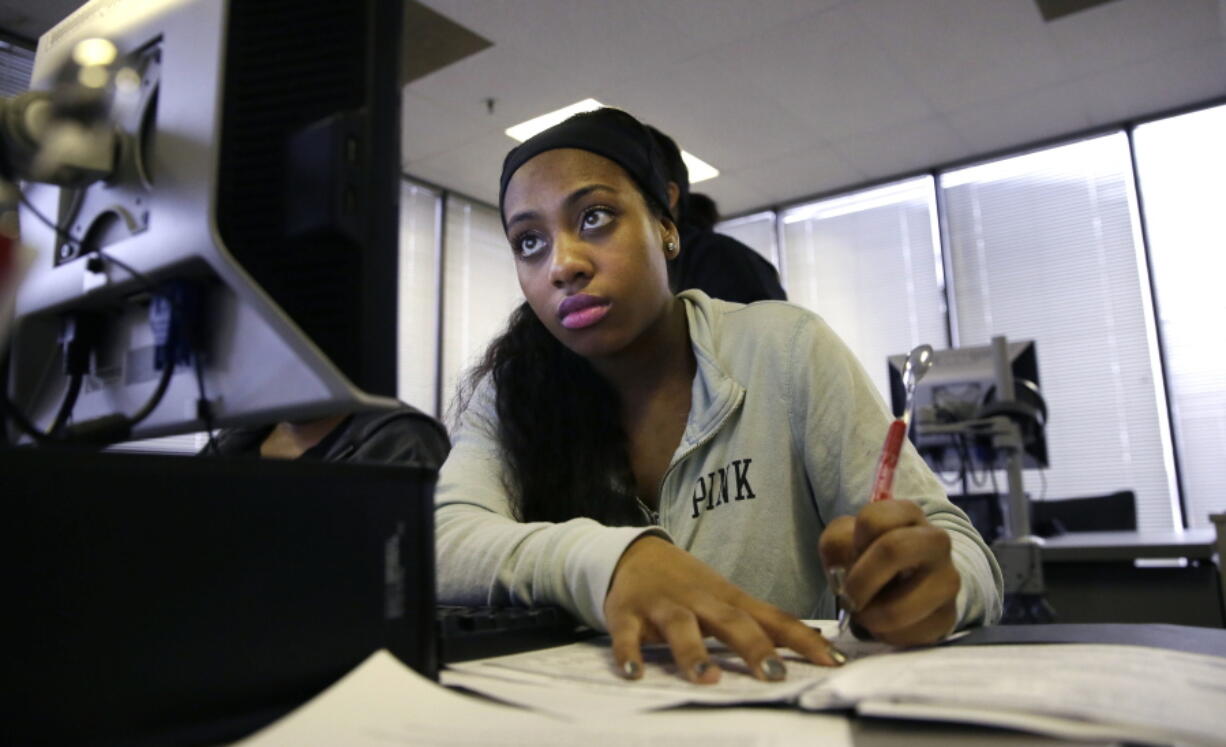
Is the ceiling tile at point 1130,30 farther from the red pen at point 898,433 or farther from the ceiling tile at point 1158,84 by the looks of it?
the red pen at point 898,433

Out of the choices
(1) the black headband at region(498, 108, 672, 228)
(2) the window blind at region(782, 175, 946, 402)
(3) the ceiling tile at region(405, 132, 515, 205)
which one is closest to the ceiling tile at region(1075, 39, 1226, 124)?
(2) the window blind at region(782, 175, 946, 402)

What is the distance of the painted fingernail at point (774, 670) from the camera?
1.60ft

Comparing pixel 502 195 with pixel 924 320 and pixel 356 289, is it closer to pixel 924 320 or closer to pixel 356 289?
pixel 356 289

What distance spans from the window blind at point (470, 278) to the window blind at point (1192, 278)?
3.23 m

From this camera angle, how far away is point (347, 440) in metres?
1.14

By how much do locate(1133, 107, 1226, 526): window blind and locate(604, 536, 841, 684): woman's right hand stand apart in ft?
13.6

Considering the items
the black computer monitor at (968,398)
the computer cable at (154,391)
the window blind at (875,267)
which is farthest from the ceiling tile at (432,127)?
the computer cable at (154,391)

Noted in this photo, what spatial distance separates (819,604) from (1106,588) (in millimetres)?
1837

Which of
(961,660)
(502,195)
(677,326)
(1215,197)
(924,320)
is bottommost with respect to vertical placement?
(961,660)

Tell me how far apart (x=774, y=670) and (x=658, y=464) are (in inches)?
23.8

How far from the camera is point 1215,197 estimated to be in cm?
394

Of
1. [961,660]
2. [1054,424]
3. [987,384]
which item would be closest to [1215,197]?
[1054,424]

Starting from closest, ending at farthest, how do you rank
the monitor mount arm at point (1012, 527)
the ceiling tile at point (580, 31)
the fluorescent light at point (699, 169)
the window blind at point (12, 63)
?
the monitor mount arm at point (1012, 527), the window blind at point (12, 63), the ceiling tile at point (580, 31), the fluorescent light at point (699, 169)

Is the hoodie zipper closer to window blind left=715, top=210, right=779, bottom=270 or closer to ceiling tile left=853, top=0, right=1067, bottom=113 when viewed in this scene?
ceiling tile left=853, top=0, right=1067, bottom=113
